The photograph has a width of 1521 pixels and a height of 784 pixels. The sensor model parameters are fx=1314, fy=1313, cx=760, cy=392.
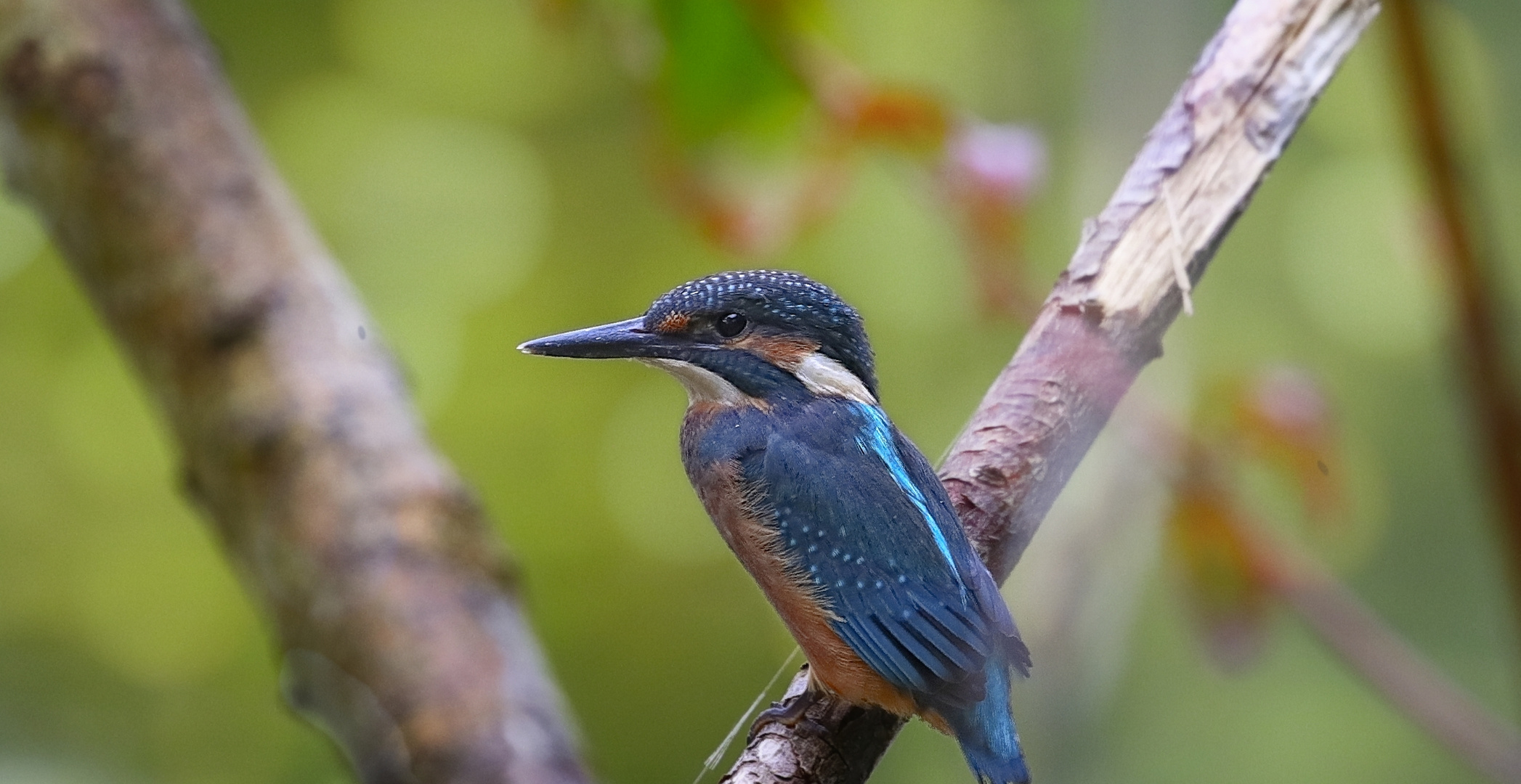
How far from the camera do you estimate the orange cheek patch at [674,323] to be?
6.14ft

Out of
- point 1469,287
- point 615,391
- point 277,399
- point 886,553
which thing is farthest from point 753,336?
point 615,391

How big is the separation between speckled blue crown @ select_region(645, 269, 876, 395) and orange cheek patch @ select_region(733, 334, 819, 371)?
16mm

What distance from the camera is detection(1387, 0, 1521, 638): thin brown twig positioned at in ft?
3.54

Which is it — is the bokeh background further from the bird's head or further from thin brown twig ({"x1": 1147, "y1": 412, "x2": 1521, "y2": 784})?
the bird's head

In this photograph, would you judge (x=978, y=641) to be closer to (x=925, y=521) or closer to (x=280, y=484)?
(x=925, y=521)

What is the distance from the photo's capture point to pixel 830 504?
5.79 feet

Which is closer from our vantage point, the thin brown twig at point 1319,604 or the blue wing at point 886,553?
the blue wing at point 886,553

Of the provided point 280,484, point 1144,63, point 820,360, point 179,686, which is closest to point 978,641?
point 820,360

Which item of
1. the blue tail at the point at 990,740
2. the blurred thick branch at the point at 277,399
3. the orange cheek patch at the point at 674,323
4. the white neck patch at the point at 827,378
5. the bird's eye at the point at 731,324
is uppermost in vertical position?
the white neck patch at the point at 827,378

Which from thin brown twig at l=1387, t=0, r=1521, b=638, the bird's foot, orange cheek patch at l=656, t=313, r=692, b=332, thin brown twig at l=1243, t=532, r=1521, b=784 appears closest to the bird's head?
orange cheek patch at l=656, t=313, r=692, b=332

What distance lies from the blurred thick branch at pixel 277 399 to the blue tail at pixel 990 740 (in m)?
0.77

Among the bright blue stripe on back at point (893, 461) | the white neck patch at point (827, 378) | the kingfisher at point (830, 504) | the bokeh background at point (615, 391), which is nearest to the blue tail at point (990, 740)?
the kingfisher at point (830, 504)

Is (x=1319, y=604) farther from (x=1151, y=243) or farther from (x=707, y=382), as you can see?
(x=707, y=382)

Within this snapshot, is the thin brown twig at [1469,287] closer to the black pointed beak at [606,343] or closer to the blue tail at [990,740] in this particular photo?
the blue tail at [990,740]
